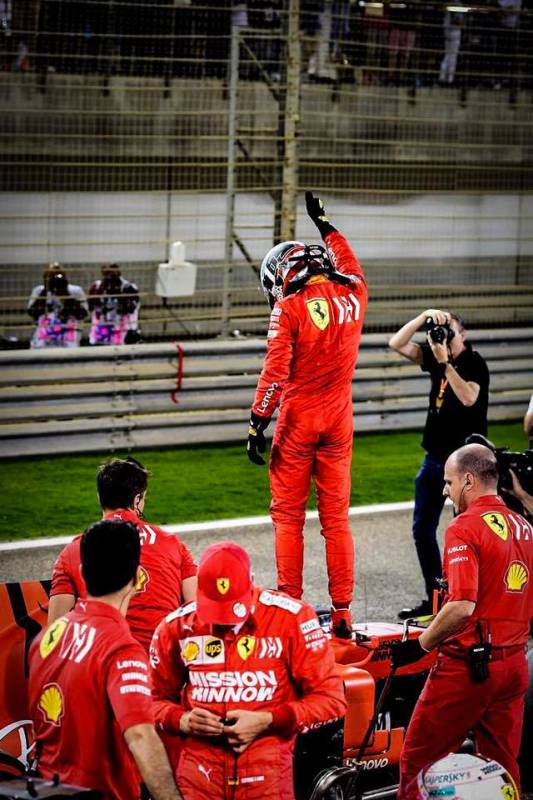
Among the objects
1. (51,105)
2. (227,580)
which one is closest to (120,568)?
(227,580)

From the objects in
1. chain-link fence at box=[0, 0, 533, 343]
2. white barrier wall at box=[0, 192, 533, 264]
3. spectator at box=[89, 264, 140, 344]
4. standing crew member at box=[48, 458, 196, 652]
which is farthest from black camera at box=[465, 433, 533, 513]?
spectator at box=[89, 264, 140, 344]

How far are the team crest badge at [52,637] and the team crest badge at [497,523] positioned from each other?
1919mm

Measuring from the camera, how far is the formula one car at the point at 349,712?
187 inches

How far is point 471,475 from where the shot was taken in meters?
4.99

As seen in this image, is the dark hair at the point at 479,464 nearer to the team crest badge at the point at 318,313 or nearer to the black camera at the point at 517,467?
the black camera at the point at 517,467

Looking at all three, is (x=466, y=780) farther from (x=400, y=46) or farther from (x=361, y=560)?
(x=400, y=46)

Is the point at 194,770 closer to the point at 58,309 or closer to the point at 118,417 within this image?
the point at 118,417

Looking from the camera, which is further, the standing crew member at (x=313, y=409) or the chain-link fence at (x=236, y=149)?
the chain-link fence at (x=236, y=149)

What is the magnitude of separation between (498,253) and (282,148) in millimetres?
6253

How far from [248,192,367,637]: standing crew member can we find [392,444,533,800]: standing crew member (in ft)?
4.89

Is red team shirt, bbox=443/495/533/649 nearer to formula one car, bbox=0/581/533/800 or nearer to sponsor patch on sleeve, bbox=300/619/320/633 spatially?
formula one car, bbox=0/581/533/800

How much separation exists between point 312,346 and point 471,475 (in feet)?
4.98

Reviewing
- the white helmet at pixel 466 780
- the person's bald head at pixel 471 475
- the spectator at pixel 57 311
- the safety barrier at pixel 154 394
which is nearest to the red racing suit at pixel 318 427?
the person's bald head at pixel 471 475

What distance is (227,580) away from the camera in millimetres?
3746
